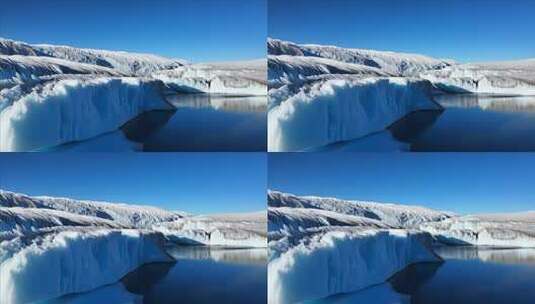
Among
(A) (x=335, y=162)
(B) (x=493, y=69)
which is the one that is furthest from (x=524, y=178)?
(A) (x=335, y=162)

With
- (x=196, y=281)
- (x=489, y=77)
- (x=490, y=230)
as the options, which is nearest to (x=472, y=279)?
(x=490, y=230)

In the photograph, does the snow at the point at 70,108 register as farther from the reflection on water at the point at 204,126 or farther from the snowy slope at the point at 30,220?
the snowy slope at the point at 30,220

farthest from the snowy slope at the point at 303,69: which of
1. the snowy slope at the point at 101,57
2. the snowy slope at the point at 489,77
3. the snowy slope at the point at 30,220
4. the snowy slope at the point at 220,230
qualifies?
the snowy slope at the point at 30,220

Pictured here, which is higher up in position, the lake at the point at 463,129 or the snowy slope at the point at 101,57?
the snowy slope at the point at 101,57

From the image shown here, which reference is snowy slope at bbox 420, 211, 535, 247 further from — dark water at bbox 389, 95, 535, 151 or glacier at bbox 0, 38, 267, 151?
glacier at bbox 0, 38, 267, 151

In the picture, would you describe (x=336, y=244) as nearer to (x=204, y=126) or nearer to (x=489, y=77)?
(x=204, y=126)
